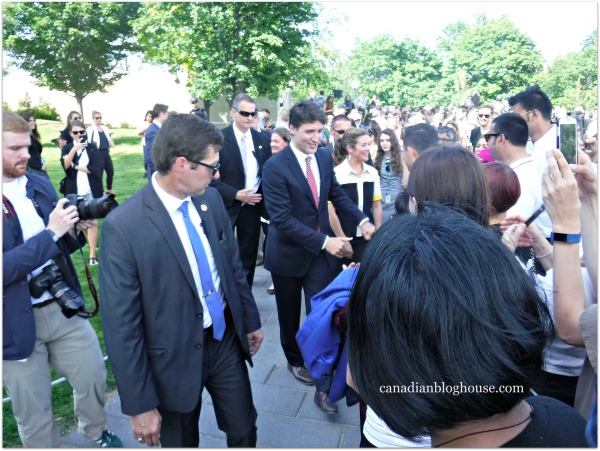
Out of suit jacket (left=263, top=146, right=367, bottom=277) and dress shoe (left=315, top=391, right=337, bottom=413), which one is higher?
suit jacket (left=263, top=146, right=367, bottom=277)

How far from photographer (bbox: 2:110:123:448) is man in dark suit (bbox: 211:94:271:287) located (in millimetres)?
2410

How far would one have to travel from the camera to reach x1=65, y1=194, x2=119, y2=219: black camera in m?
2.31

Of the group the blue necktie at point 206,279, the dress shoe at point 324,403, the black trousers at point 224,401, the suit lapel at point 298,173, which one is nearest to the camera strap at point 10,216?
the blue necktie at point 206,279

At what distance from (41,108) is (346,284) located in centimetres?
3004

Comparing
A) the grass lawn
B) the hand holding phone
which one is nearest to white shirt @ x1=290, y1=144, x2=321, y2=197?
the hand holding phone

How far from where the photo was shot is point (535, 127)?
15.4 ft

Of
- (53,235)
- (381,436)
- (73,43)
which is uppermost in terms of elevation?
(73,43)

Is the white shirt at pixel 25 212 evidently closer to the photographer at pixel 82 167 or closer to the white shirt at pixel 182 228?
the white shirt at pixel 182 228

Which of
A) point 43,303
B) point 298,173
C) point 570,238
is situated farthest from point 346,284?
point 298,173

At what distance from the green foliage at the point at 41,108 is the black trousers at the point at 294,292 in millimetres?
27122

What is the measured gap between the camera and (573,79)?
2098 centimetres

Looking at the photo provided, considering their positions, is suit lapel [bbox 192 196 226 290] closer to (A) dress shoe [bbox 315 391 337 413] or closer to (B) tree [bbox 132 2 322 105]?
(A) dress shoe [bbox 315 391 337 413]

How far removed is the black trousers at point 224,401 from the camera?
7.64 ft

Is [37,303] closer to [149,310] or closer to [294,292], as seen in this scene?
[149,310]
